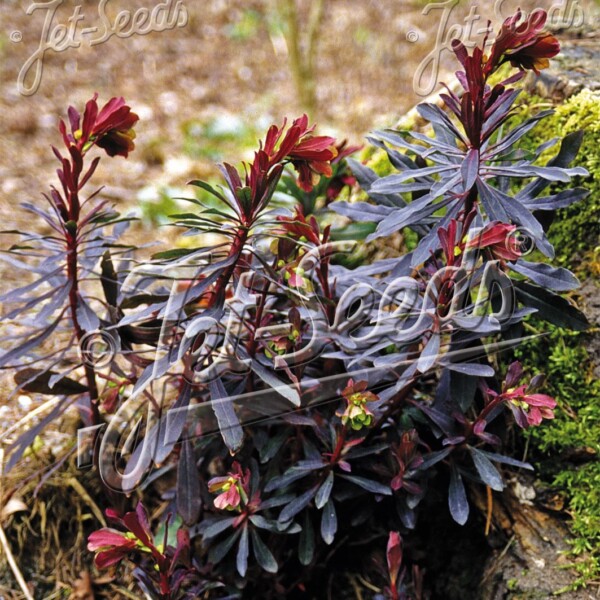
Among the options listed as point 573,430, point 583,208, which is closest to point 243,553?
point 573,430

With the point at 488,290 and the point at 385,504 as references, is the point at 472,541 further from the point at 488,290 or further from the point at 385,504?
the point at 488,290

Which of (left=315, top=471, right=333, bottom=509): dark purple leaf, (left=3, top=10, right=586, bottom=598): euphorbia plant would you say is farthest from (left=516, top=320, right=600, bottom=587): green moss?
(left=315, top=471, right=333, bottom=509): dark purple leaf

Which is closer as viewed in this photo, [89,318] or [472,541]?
[89,318]

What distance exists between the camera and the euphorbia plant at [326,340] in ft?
3.98

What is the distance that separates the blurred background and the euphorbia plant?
2185 millimetres

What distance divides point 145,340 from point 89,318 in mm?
162

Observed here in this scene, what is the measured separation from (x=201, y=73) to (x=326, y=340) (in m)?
4.80

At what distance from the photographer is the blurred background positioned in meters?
4.06

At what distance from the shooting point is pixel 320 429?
140cm

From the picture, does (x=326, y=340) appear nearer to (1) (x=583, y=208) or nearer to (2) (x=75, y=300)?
(2) (x=75, y=300)

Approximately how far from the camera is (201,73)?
5.58m

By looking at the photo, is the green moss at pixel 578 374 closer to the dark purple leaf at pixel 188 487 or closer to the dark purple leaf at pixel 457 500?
the dark purple leaf at pixel 457 500

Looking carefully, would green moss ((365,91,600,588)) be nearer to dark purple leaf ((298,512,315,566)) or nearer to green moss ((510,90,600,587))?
green moss ((510,90,600,587))

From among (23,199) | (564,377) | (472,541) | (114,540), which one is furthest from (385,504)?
(23,199)
